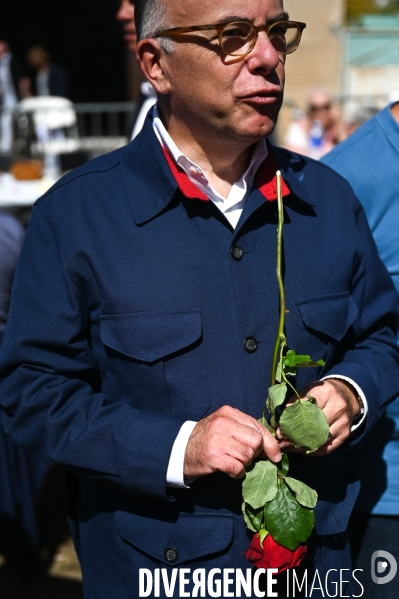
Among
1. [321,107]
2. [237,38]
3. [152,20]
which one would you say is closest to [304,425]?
[237,38]

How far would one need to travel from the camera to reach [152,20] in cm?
176

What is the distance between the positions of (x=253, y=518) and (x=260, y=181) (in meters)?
0.74

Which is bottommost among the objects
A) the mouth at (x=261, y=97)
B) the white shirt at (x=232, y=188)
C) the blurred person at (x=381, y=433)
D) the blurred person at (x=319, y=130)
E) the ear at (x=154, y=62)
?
the blurred person at (x=319, y=130)

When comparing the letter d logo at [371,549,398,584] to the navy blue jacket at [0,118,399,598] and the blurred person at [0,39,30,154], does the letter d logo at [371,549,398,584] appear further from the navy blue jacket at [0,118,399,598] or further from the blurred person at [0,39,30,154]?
the blurred person at [0,39,30,154]

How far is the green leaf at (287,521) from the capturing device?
1.59 metres

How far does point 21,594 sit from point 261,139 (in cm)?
256

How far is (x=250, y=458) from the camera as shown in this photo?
1544mm

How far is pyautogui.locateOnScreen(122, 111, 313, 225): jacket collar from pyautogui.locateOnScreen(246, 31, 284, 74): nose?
270mm

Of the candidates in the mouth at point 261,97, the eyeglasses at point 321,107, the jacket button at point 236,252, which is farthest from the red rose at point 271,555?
the eyeglasses at point 321,107

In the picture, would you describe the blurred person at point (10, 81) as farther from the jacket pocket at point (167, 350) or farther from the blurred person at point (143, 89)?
the jacket pocket at point (167, 350)

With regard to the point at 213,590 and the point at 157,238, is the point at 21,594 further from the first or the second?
the point at 157,238

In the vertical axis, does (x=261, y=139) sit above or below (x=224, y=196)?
above

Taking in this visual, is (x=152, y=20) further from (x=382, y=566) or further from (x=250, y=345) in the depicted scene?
(x=382, y=566)

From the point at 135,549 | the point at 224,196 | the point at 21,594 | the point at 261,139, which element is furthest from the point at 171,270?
the point at 21,594
